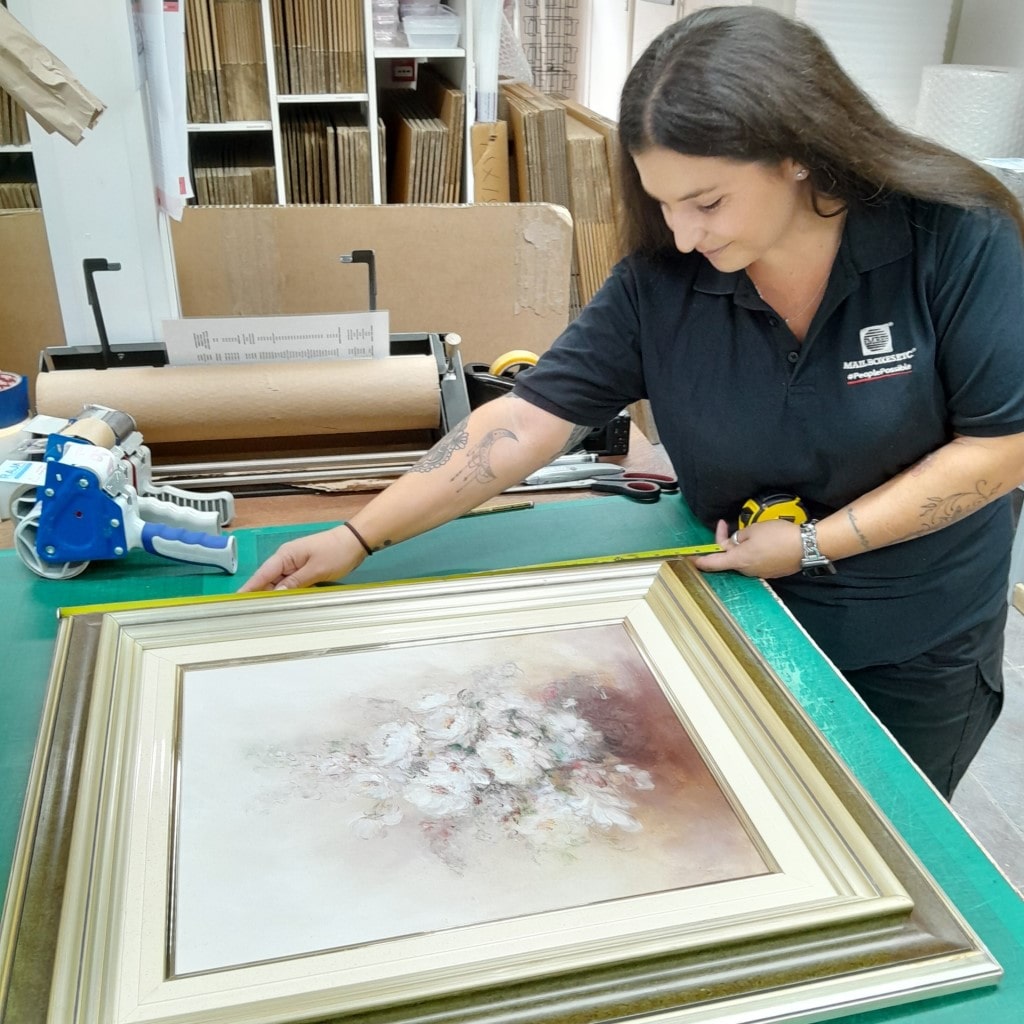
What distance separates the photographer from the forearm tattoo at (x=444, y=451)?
46.6 inches

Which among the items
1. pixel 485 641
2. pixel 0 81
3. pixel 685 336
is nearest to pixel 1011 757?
pixel 685 336

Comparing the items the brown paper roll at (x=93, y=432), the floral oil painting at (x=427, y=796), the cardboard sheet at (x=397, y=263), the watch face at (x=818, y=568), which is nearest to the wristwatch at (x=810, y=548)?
the watch face at (x=818, y=568)

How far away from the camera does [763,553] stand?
107 cm

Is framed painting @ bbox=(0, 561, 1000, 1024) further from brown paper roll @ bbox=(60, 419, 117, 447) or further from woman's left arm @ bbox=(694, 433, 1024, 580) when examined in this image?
brown paper roll @ bbox=(60, 419, 117, 447)

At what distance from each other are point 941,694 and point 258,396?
101cm

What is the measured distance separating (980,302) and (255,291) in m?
1.34

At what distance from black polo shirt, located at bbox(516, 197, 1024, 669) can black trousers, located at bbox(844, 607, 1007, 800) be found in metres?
0.03

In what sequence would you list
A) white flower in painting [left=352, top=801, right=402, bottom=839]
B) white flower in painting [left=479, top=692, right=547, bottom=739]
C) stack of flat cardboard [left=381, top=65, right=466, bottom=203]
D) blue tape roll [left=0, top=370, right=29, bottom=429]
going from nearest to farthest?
1. white flower in painting [left=352, top=801, right=402, bottom=839]
2. white flower in painting [left=479, top=692, right=547, bottom=739]
3. blue tape roll [left=0, top=370, right=29, bottom=429]
4. stack of flat cardboard [left=381, top=65, right=466, bottom=203]

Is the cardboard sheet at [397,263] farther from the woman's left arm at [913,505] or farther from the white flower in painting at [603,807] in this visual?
the white flower in painting at [603,807]

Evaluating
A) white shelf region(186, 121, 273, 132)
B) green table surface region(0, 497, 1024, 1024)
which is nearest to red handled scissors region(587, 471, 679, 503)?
green table surface region(0, 497, 1024, 1024)

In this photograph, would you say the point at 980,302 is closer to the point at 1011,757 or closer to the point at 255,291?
the point at 255,291

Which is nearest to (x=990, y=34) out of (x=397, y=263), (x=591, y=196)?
(x=591, y=196)

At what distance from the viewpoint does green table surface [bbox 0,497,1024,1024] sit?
69 cm

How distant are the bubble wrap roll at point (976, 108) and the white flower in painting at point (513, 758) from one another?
6.56 feet
